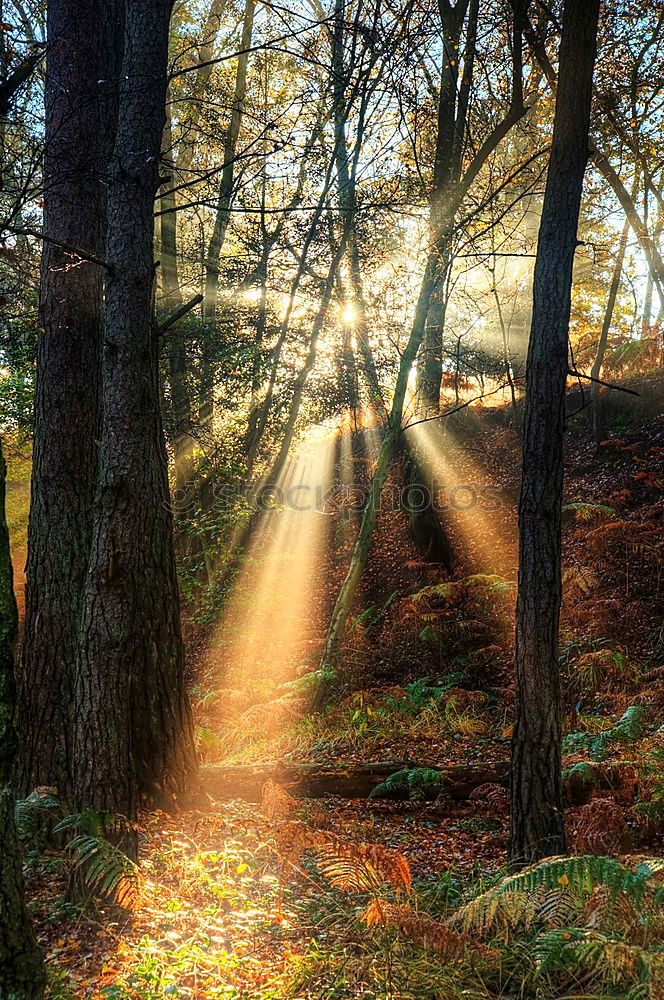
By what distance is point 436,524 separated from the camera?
12195mm

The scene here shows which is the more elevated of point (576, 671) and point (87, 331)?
point (87, 331)

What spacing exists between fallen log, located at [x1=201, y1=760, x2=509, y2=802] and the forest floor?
0.17m

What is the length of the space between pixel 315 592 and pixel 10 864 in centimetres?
1034

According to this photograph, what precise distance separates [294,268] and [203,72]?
6462 millimetres

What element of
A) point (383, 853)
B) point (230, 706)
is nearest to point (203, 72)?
point (230, 706)

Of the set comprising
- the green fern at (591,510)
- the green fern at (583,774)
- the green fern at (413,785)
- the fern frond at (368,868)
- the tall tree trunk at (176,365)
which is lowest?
the green fern at (413,785)

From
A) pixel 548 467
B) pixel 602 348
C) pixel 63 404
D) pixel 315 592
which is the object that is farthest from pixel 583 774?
pixel 602 348

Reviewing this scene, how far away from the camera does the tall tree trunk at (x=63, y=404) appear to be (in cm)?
522

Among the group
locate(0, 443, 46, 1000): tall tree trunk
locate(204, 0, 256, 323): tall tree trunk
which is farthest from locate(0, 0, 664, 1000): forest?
locate(204, 0, 256, 323): tall tree trunk

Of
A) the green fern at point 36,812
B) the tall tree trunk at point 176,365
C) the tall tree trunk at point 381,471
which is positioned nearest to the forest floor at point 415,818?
the green fern at point 36,812

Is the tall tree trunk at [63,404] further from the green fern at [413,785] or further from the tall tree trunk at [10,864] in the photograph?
the green fern at [413,785]

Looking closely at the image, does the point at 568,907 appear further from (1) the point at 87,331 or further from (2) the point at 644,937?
(1) the point at 87,331

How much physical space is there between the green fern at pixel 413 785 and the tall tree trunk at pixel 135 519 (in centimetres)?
213

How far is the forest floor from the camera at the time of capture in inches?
119
